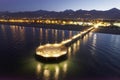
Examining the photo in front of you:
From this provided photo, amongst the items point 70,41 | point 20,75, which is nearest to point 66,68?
point 20,75

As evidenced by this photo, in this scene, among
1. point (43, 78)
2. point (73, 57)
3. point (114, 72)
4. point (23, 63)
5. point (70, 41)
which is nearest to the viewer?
point (43, 78)

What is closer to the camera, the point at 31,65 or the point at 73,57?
the point at 31,65

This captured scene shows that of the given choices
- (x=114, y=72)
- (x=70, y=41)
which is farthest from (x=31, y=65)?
(x=70, y=41)

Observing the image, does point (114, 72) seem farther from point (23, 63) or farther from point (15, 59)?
point (15, 59)

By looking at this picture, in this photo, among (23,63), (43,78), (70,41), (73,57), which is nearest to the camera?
(43,78)

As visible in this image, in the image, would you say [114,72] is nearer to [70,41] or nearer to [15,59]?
[15,59]

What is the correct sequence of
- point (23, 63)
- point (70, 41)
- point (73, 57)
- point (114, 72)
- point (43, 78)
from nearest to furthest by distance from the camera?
point (43, 78)
point (114, 72)
point (23, 63)
point (73, 57)
point (70, 41)

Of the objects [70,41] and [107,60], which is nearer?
[107,60]

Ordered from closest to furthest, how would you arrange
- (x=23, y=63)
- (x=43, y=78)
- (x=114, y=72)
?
(x=43, y=78) → (x=114, y=72) → (x=23, y=63)
